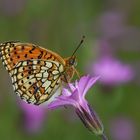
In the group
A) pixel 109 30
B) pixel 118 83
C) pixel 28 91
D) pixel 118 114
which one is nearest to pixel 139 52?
pixel 109 30

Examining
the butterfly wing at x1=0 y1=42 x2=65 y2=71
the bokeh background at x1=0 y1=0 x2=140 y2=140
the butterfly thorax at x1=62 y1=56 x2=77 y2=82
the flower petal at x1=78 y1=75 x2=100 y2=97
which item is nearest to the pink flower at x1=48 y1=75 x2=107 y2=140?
the flower petal at x1=78 y1=75 x2=100 y2=97

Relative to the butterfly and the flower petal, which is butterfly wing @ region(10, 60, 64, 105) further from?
the flower petal

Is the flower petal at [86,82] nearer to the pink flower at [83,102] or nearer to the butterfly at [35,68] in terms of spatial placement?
the pink flower at [83,102]

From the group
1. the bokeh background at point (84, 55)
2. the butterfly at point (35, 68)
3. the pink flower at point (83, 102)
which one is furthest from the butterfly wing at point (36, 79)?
the bokeh background at point (84, 55)

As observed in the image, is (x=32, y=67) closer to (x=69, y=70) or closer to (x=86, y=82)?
(x=69, y=70)

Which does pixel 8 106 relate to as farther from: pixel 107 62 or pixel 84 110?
pixel 84 110

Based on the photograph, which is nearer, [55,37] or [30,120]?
[30,120]
